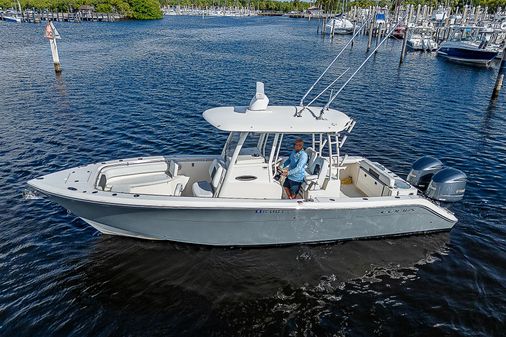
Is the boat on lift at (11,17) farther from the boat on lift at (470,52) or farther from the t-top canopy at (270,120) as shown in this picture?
the t-top canopy at (270,120)

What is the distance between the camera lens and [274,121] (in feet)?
27.6

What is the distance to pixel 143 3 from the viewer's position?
104938 millimetres

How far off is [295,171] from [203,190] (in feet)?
7.50

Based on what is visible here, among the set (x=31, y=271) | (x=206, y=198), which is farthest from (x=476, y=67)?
(x=31, y=271)

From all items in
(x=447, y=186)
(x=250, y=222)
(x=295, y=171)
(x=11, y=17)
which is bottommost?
(x=250, y=222)

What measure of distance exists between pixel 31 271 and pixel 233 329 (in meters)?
4.94

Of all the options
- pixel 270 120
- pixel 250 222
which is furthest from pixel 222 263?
pixel 270 120

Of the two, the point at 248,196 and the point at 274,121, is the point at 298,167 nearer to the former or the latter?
the point at 274,121

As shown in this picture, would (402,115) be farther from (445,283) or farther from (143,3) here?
(143,3)

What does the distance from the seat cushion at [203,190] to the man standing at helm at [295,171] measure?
1923 mm

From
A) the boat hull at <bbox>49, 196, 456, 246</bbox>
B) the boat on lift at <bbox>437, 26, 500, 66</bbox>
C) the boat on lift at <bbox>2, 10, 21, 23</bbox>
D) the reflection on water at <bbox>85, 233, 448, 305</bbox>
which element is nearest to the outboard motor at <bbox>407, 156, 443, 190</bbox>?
the boat hull at <bbox>49, 196, 456, 246</bbox>

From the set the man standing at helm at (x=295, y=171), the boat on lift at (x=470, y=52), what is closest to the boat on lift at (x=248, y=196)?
the man standing at helm at (x=295, y=171)

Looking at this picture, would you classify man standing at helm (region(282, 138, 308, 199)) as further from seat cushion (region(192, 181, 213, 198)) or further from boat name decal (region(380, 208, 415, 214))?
boat name decal (region(380, 208, 415, 214))

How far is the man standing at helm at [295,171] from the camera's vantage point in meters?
8.80
